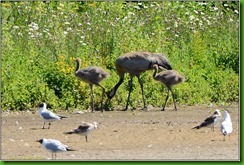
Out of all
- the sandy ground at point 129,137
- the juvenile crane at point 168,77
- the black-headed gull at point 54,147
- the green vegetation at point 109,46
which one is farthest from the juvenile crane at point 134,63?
the black-headed gull at point 54,147

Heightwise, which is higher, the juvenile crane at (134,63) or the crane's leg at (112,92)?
the juvenile crane at (134,63)

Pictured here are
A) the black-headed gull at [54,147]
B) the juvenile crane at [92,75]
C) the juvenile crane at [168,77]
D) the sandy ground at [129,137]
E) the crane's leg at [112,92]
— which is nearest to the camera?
the black-headed gull at [54,147]

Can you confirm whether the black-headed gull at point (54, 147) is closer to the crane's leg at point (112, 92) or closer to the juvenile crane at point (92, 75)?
the juvenile crane at point (92, 75)

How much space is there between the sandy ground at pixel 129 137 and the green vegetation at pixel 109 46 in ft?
3.18

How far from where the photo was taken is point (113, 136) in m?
13.1

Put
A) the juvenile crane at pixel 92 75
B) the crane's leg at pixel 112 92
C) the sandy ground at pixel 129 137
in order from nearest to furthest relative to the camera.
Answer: the sandy ground at pixel 129 137 < the juvenile crane at pixel 92 75 < the crane's leg at pixel 112 92

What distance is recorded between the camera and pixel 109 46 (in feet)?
61.2

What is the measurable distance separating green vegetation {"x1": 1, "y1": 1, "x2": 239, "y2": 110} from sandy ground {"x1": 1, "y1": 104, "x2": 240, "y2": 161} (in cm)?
A: 97

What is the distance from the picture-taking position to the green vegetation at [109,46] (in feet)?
55.5

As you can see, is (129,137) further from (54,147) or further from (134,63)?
(134,63)

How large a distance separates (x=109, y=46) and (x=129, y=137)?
5.86 meters

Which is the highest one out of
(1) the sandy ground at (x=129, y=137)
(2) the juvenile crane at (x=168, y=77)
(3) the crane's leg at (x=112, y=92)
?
(2) the juvenile crane at (x=168, y=77)

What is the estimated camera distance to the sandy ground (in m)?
11.2

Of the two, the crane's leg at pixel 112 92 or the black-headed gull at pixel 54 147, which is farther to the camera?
the crane's leg at pixel 112 92
